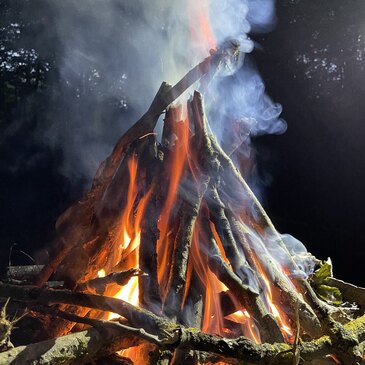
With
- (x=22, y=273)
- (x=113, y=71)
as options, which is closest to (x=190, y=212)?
(x=22, y=273)

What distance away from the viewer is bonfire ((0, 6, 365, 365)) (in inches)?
67.4

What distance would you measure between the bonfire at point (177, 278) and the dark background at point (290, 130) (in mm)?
3462

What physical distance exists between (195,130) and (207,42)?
45.6 inches

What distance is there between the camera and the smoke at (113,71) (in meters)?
4.53

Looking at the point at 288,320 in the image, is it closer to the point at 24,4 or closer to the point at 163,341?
the point at 163,341

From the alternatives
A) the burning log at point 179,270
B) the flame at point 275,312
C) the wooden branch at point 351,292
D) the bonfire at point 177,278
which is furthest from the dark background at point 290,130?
the flame at point 275,312

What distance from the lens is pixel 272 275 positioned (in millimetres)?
2295

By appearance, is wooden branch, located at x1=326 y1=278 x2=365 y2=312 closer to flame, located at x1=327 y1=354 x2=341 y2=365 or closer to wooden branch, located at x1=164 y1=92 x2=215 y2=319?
flame, located at x1=327 y1=354 x2=341 y2=365

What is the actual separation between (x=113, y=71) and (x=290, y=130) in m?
3.35

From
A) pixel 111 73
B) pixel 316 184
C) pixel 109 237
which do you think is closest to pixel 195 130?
pixel 109 237

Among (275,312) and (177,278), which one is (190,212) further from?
(275,312)

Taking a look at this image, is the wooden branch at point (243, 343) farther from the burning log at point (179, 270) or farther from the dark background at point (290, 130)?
the dark background at point (290, 130)

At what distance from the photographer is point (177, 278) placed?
6.91 feet

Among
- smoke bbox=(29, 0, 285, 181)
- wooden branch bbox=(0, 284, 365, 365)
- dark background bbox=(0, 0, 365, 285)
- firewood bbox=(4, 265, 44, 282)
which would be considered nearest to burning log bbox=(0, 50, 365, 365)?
wooden branch bbox=(0, 284, 365, 365)
